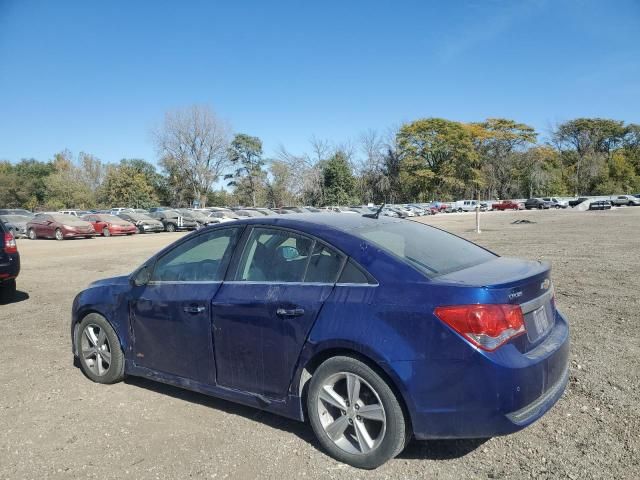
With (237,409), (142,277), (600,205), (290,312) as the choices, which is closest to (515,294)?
(290,312)

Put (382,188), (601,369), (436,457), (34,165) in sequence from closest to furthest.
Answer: (436,457)
(601,369)
(382,188)
(34,165)

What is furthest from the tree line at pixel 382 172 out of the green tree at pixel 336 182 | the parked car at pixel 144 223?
the parked car at pixel 144 223

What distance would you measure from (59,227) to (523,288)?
94.5ft

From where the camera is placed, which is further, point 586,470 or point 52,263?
point 52,263

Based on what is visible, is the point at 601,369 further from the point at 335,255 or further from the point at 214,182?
the point at 214,182

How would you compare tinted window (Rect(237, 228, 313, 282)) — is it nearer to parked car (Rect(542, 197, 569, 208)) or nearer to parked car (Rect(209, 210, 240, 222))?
parked car (Rect(209, 210, 240, 222))

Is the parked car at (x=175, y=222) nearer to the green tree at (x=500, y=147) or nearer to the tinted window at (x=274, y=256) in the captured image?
the tinted window at (x=274, y=256)

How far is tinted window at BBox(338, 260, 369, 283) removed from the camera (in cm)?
315

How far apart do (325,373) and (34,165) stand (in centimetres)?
10492

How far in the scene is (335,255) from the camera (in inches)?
132

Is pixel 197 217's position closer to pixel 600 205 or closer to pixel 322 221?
pixel 322 221

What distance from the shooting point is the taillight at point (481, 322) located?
109 inches

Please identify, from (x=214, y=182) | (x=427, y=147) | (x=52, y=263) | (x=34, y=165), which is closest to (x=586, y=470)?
(x=52, y=263)

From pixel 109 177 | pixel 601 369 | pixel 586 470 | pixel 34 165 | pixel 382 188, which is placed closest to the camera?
pixel 586 470
